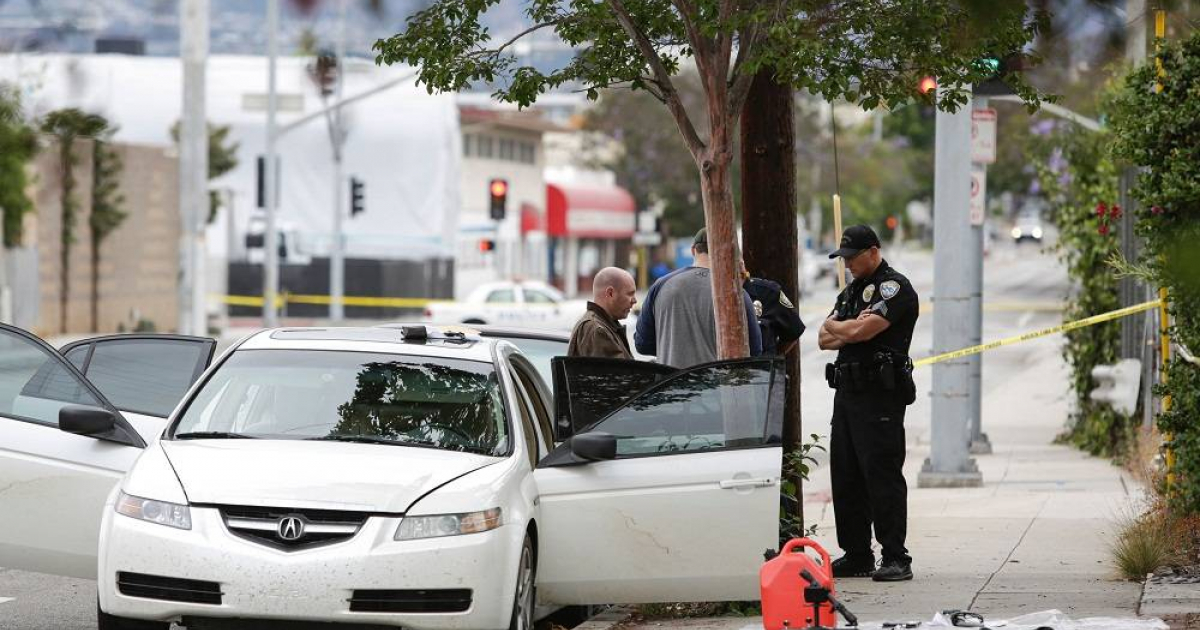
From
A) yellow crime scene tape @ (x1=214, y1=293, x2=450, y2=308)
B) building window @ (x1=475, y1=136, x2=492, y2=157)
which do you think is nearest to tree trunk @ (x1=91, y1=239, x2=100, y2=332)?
yellow crime scene tape @ (x1=214, y1=293, x2=450, y2=308)

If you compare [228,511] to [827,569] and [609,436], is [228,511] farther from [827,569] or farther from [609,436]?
[827,569]

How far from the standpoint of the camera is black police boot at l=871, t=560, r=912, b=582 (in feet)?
31.5

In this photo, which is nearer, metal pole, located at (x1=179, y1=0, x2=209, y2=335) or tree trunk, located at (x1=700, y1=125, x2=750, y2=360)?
tree trunk, located at (x1=700, y1=125, x2=750, y2=360)

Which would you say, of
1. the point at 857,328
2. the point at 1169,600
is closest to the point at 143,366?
the point at 857,328

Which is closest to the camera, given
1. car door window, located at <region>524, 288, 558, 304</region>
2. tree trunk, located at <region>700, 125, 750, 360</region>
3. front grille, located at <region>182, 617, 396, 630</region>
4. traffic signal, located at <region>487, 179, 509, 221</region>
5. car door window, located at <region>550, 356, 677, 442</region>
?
front grille, located at <region>182, 617, 396, 630</region>

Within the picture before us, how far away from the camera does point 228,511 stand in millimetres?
6965

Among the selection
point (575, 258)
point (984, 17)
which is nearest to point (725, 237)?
point (984, 17)

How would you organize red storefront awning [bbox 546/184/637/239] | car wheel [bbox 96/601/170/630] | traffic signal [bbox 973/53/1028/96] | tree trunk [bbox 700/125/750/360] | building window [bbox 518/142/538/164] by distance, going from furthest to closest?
building window [bbox 518/142/538/164], red storefront awning [bbox 546/184/637/239], tree trunk [bbox 700/125/750/360], traffic signal [bbox 973/53/1028/96], car wheel [bbox 96/601/170/630]

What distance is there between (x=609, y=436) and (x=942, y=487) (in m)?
7.50

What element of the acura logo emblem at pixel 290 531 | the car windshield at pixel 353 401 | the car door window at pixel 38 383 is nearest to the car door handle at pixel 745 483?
the car windshield at pixel 353 401

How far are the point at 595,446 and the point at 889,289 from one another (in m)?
2.54

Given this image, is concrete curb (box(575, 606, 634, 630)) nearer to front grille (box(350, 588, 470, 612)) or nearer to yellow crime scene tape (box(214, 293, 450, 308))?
front grille (box(350, 588, 470, 612))

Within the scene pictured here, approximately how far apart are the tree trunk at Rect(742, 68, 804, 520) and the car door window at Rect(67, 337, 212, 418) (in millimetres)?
2996

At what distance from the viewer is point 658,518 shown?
7.68 meters
